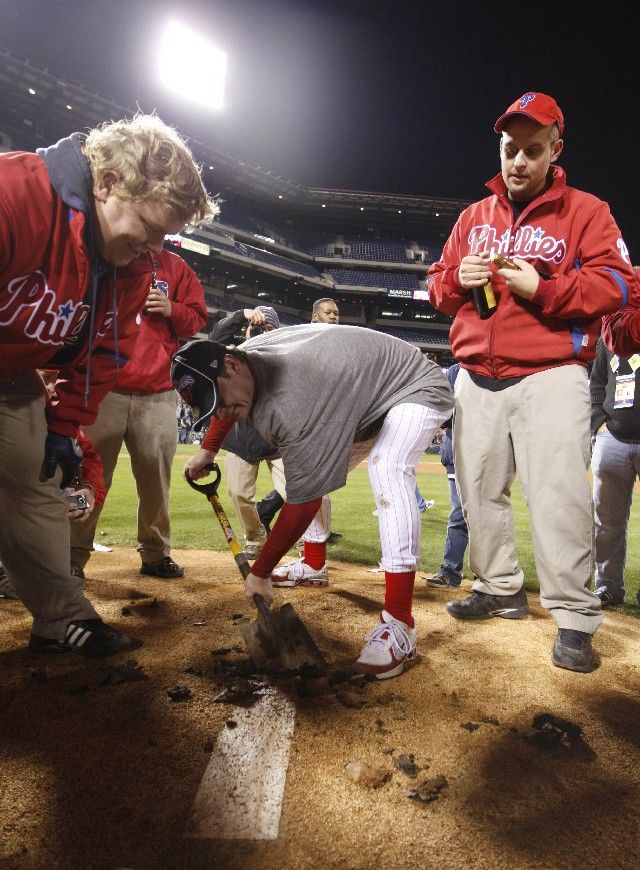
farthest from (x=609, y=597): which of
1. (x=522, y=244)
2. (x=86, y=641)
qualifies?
(x=86, y=641)

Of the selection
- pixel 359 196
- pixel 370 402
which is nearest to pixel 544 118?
pixel 370 402

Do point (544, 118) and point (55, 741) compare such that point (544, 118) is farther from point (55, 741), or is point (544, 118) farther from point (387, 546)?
point (55, 741)

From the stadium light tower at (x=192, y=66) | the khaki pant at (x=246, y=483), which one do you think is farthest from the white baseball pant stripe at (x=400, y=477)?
the stadium light tower at (x=192, y=66)

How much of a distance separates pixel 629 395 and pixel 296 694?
3.22m

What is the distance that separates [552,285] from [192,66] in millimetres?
37459

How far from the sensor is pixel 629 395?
390cm

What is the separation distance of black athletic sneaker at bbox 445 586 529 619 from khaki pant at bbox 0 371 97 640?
6.68ft

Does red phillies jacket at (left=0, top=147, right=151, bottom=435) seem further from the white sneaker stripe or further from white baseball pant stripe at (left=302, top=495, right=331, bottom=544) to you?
white baseball pant stripe at (left=302, top=495, right=331, bottom=544)

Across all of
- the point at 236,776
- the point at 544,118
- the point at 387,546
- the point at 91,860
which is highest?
the point at 544,118

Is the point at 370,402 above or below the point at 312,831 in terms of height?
above

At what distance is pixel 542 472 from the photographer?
8.56 feet

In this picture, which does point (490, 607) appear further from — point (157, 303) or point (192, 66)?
point (192, 66)

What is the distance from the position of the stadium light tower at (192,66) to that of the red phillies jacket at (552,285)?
119 ft

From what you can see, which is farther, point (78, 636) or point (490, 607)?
point (490, 607)
